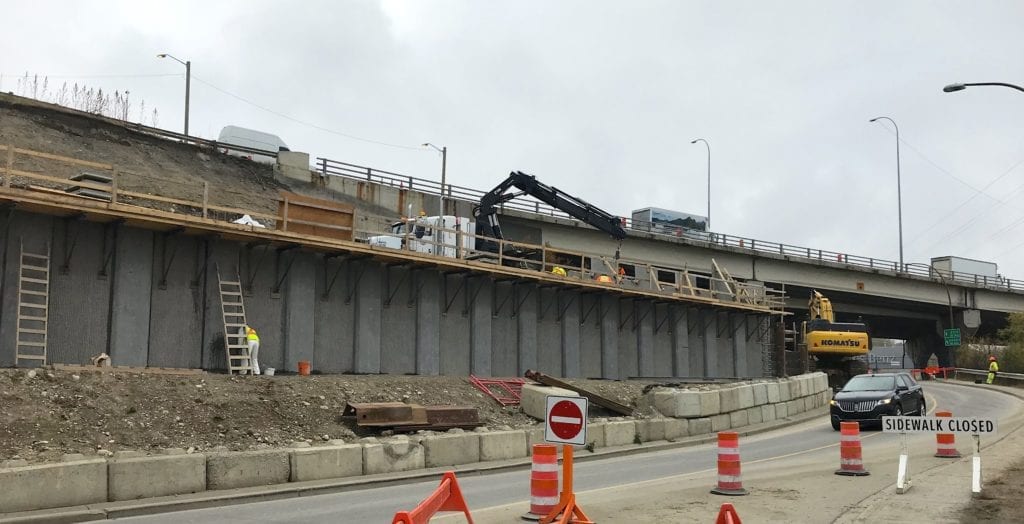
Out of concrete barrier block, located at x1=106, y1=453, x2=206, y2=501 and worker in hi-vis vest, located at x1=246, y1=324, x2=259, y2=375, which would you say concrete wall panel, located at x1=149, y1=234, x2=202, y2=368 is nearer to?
worker in hi-vis vest, located at x1=246, y1=324, x2=259, y2=375

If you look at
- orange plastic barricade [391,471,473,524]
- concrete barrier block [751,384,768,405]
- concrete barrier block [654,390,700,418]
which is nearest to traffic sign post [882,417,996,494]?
orange plastic barricade [391,471,473,524]

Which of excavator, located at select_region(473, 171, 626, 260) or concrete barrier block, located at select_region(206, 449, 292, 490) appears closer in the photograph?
concrete barrier block, located at select_region(206, 449, 292, 490)

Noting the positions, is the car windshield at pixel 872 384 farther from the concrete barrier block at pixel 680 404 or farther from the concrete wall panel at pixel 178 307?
the concrete wall panel at pixel 178 307

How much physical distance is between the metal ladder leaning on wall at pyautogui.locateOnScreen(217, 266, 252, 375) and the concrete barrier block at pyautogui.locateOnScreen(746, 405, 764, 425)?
16.6 m

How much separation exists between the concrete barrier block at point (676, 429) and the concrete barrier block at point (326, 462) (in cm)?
1142

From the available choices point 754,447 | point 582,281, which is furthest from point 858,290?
point 754,447

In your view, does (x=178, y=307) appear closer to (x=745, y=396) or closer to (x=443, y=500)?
(x=443, y=500)

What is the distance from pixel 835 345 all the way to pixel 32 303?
36.3 m

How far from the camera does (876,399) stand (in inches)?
886

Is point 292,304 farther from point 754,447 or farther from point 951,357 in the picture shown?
point 951,357

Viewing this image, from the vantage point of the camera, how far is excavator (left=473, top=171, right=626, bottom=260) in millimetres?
34656

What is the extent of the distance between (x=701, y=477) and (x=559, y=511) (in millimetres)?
7016

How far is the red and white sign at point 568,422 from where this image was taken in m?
9.65

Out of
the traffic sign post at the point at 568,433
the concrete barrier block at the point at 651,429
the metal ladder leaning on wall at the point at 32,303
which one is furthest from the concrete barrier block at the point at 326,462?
the concrete barrier block at the point at 651,429
